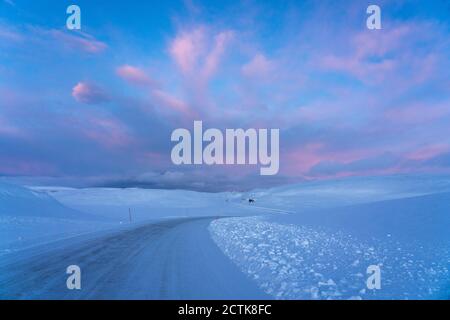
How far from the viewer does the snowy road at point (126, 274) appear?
19.0 ft

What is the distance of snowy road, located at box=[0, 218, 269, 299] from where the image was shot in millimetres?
5797

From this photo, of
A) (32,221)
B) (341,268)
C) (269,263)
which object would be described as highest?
(341,268)

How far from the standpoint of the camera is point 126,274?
7.16 m

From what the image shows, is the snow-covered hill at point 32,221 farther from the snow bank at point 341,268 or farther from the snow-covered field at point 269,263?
the snow bank at point 341,268

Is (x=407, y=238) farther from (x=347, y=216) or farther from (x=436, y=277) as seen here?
(x=347, y=216)

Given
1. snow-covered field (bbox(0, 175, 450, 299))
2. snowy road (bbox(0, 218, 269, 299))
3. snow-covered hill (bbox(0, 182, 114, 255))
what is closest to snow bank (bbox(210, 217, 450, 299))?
snow-covered field (bbox(0, 175, 450, 299))

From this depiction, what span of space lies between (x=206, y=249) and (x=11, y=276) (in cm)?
581

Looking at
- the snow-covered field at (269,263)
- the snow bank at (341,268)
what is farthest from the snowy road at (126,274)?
the snow bank at (341,268)

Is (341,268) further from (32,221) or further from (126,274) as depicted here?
(32,221)

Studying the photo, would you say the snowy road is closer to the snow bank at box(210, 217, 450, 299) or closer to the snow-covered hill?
the snow bank at box(210, 217, 450, 299)

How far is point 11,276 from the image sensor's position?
23.0ft

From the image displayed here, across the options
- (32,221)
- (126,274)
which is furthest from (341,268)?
(32,221)

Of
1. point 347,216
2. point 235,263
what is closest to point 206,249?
point 235,263

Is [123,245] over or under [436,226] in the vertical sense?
under
